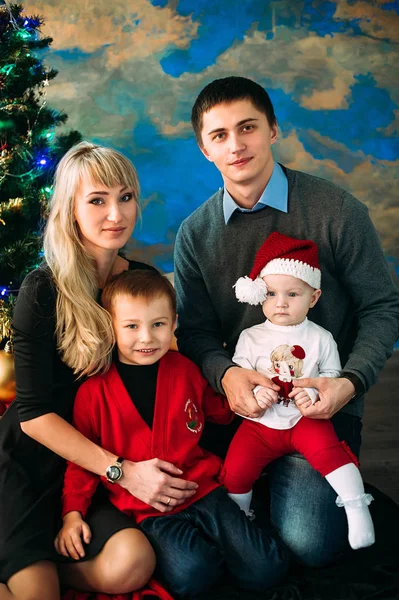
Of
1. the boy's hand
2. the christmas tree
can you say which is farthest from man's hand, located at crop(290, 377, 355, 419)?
the christmas tree

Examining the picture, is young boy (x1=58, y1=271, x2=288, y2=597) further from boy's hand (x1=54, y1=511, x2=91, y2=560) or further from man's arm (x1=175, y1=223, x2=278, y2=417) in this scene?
man's arm (x1=175, y1=223, x2=278, y2=417)

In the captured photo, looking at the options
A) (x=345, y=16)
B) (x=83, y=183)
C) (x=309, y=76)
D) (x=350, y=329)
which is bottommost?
(x=350, y=329)

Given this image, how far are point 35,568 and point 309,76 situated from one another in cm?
372

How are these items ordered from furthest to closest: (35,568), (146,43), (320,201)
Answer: (146,43) → (320,201) → (35,568)

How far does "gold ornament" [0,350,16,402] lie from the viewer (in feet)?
9.55

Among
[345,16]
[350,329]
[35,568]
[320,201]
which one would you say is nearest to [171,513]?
[35,568]

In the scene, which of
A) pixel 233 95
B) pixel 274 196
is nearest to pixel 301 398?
pixel 274 196

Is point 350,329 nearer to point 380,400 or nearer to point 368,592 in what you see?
point 368,592

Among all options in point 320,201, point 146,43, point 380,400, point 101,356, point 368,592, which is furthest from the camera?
point 146,43

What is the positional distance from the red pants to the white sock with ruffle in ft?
0.11

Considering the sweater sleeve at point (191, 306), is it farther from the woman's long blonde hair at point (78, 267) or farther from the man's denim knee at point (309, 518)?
the man's denim knee at point (309, 518)

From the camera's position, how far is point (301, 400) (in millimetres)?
1754

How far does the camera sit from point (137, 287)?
1808 mm

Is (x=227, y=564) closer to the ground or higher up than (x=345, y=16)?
closer to the ground
